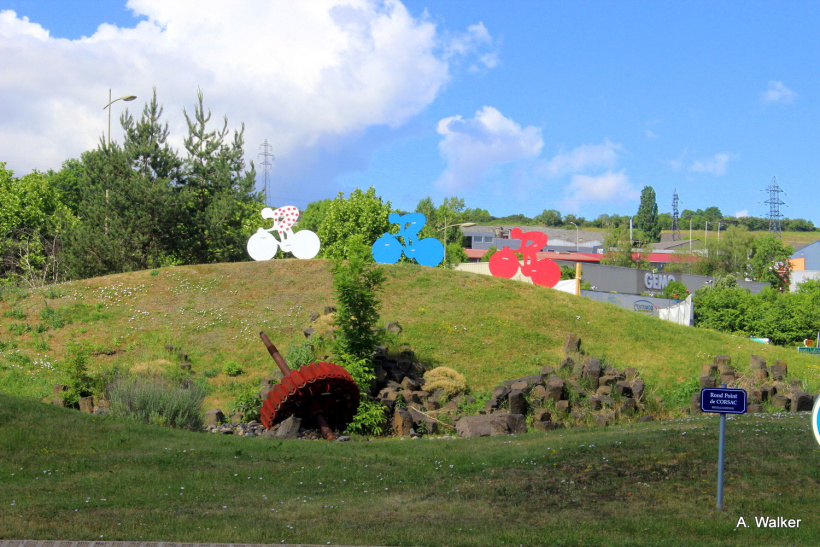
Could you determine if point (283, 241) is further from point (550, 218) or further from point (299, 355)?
point (550, 218)

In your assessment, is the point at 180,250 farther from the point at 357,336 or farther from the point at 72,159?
the point at 72,159

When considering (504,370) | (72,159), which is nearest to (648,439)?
(504,370)

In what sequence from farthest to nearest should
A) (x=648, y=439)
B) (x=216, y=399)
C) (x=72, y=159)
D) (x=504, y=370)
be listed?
(x=72, y=159) < (x=504, y=370) < (x=216, y=399) < (x=648, y=439)

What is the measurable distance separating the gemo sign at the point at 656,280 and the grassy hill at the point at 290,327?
3223 cm

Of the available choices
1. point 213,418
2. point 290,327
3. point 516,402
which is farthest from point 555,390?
point 290,327

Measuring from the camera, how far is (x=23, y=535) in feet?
21.1

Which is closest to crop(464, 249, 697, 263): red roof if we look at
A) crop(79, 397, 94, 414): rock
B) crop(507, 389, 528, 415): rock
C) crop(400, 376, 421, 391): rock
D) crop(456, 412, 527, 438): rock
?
crop(400, 376, 421, 391): rock

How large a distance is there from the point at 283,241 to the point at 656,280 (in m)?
38.7

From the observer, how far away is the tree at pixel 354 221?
5416 centimetres

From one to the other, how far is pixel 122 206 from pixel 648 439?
31505mm

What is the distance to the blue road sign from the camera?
732 cm

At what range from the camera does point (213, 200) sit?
40719 mm

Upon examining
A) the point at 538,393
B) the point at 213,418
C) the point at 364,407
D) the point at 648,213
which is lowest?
the point at 213,418

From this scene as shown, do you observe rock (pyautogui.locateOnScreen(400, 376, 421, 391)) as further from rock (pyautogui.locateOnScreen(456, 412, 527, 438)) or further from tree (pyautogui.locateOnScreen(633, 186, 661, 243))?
tree (pyautogui.locateOnScreen(633, 186, 661, 243))
